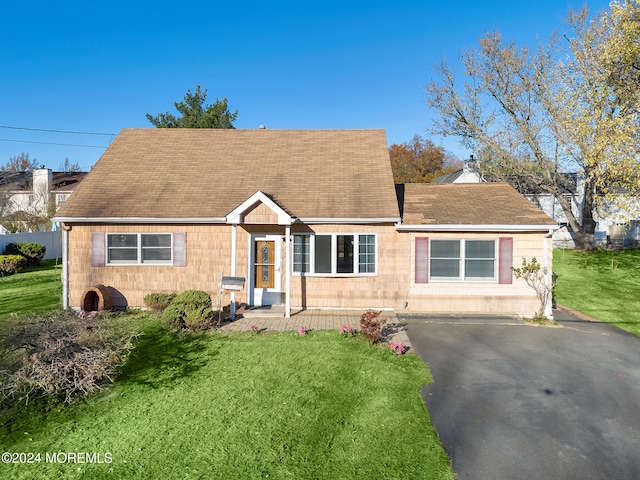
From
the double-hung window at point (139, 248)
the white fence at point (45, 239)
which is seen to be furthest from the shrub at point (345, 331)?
the white fence at point (45, 239)

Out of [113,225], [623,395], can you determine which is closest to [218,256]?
[113,225]

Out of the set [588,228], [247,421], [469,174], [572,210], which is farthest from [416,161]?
[247,421]

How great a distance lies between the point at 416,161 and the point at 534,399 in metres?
51.5

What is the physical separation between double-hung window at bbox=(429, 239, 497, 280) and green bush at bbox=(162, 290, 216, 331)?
7.30 meters

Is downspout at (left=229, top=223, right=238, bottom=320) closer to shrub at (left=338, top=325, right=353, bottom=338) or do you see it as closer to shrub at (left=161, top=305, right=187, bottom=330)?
shrub at (left=161, top=305, right=187, bottom=330)

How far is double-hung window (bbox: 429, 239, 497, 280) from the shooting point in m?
12.2

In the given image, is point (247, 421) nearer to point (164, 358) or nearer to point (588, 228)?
point (164, 358)

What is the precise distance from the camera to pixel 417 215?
12547mm

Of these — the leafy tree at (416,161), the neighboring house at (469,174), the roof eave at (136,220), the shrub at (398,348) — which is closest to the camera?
the shrub at (398,348)

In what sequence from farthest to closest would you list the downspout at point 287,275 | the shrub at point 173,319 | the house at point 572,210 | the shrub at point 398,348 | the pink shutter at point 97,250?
1. the house at point 572,210
2. the pink shutter at point 97,250
3. the downspout at point 287,275
4. the shrub at point 173,319
5. the shrub at point 398,348

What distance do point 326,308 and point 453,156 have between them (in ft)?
218

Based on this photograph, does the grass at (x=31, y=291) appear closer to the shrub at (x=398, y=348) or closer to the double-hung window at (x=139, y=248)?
the double-hung window at (x=139, y=248)

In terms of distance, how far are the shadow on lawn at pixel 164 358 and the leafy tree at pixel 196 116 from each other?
83.0ft

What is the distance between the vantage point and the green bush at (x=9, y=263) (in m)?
19.7
